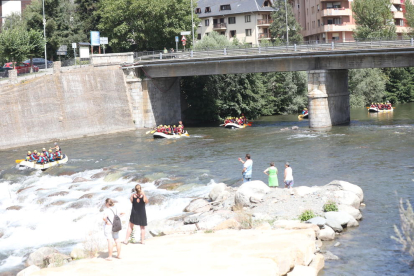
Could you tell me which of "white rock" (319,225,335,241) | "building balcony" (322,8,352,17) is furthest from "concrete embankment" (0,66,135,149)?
"building balcony" (322,8,352,17)

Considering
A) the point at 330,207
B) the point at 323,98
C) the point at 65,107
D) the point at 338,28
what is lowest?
the point at 330,207

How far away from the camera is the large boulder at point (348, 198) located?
21.9 m

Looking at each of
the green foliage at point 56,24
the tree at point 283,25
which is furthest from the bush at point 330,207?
the tree at point 283,25

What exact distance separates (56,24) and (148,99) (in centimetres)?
2601

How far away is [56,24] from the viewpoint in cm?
7669

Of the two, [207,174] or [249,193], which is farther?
[207,174]

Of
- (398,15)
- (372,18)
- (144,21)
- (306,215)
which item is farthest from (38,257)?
(398,15)

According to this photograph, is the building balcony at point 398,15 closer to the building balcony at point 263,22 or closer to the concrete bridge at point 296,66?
the building balcony at point 263,22

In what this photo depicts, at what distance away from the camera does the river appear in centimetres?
1964

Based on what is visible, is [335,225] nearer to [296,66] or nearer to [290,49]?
[290,49]

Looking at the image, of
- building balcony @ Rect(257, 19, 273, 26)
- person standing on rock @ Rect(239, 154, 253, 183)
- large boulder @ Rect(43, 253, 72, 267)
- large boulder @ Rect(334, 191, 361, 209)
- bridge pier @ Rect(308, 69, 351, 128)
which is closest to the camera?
large boulder @ Rect(43, 253, 72, 267)

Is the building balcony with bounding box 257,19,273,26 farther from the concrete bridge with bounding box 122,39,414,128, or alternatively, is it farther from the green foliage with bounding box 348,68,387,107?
the concrete bridge with bounding box 122,39,414,128

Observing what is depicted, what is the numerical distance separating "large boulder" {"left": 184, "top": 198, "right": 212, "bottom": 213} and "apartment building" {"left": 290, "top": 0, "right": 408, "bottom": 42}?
70303mm

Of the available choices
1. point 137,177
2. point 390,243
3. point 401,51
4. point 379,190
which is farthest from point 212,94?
point 390,243
